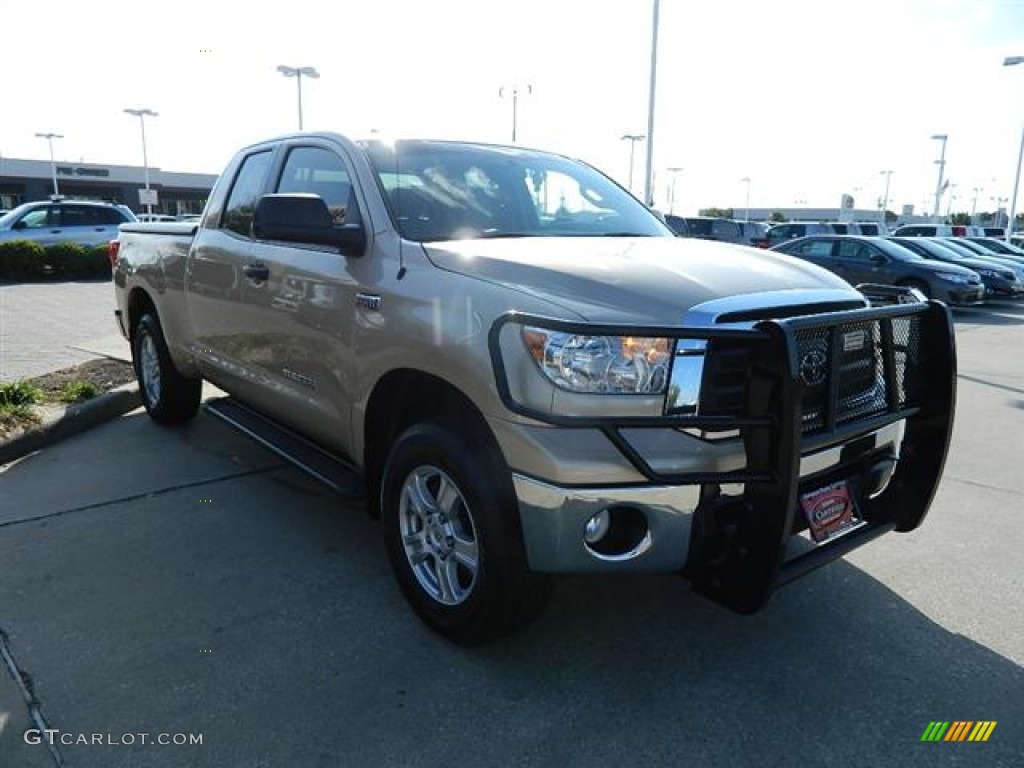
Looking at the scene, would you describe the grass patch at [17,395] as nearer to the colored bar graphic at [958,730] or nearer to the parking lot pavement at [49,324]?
the parking lot pavement at [49,324]

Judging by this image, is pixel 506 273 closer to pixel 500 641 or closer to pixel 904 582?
pixel 500 641

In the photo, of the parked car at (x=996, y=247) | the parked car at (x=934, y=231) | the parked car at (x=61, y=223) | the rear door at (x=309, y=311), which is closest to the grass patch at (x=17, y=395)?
the rear door at (x=309, y=311)

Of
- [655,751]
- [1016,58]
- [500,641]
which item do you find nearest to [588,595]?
[500,641]

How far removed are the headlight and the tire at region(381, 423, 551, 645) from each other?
399mm

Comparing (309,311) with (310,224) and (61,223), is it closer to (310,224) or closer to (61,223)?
(310,224)

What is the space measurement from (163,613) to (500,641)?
4.60 feet

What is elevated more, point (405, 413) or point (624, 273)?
point (624, 273)

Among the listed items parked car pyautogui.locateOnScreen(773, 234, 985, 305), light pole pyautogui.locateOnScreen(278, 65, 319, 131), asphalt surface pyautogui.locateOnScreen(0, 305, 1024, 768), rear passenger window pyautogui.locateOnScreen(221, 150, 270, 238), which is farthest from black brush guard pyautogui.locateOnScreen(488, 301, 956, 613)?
light pole pyautogui.locateOnScreen(278, 65, 319, 131)

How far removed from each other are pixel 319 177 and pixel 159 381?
2.71m

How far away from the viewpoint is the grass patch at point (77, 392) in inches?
249

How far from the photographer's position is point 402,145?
12.6 feet

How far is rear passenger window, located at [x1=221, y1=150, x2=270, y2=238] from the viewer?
463 cm

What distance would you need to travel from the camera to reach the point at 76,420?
5.94 m

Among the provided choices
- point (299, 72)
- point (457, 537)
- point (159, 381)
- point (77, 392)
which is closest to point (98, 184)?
point (299, 72)
